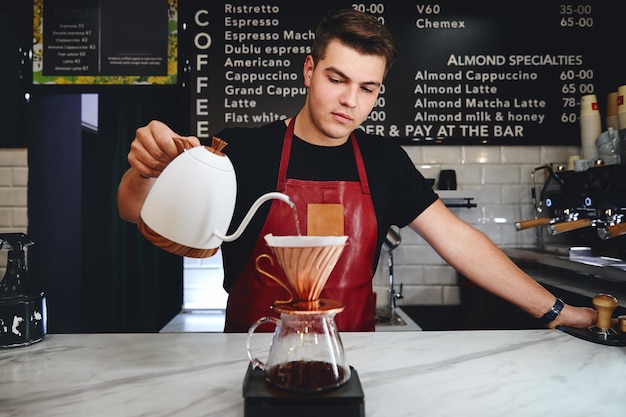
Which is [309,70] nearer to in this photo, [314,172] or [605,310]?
[314,172]

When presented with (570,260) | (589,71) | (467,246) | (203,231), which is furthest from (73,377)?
(589,71)

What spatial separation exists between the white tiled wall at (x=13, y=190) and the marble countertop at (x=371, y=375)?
172cm

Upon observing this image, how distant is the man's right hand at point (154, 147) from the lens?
93cm

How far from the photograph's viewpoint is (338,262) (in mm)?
1597

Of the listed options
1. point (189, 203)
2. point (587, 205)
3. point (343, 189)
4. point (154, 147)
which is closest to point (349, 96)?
point (343, 189)

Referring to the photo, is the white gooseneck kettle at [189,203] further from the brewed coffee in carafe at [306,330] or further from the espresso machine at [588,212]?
the espresso machine at [588,212]

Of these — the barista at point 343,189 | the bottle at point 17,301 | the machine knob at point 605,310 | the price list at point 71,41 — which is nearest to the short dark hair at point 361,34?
the barista at point 343,189

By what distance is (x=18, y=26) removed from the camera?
8.49 feet

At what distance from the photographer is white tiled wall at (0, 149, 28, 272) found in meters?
2.58

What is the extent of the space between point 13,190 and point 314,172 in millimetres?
1860

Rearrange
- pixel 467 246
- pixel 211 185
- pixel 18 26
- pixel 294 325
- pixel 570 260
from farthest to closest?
pixel 18 26
pixel 570 260
pixel 467 246
pixel 211 185
pixel 294 325

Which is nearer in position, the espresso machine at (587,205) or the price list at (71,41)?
the espresso machine at (587,205)

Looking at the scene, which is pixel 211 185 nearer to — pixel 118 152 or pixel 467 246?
pixel 467 246

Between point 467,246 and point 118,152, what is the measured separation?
2504mm
